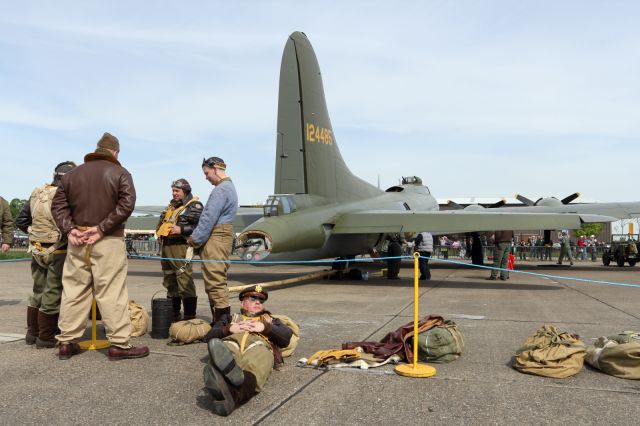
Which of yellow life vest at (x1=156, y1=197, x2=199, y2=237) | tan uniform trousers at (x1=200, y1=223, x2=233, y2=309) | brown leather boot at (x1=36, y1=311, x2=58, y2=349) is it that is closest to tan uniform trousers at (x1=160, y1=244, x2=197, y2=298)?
yellow life vest at (x1=156, y1=197, x2=199, y2=237)

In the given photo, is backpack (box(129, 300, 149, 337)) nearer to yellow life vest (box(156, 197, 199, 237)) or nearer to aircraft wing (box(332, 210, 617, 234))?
yellow life vest (box(156, 197, 199, 237))

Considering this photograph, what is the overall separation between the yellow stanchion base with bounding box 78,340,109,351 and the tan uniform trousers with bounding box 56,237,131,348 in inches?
21.3

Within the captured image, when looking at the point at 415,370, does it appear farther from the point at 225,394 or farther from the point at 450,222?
the point at 450,222

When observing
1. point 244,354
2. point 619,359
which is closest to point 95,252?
point 244,354

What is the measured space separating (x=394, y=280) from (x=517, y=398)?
11242mm

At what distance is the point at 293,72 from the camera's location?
14.6 meters

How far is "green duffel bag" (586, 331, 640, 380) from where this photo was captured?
14.8ft

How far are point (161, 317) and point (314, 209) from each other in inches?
320

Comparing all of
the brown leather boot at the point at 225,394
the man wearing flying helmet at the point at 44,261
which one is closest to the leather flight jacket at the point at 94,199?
the man wearing flying helmet at the point at 44,261

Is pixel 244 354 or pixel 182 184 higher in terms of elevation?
pixel 182 184

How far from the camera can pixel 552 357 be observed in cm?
464

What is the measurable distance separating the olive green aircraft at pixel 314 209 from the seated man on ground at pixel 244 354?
6.92 meters

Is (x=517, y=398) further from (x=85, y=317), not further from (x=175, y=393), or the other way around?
(x=85, y=317)

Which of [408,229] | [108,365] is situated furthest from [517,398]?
[408,229]
